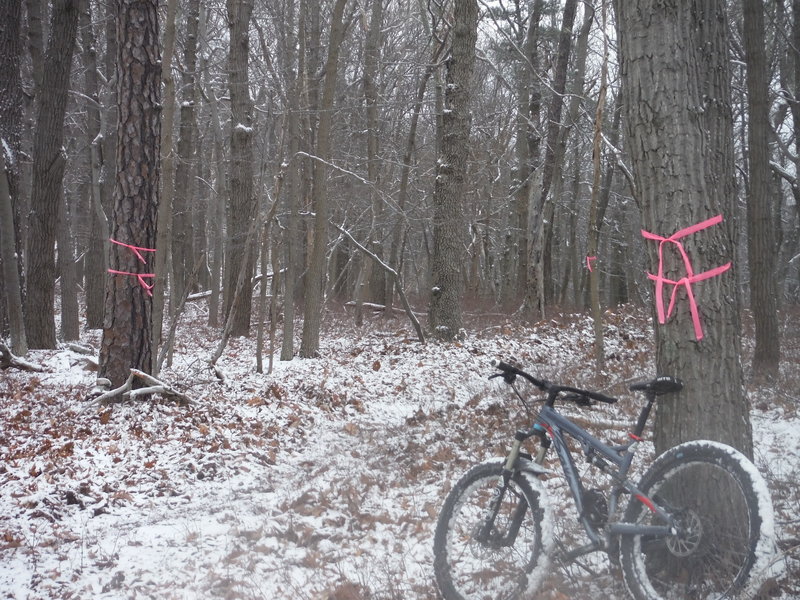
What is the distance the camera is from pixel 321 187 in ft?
35.9

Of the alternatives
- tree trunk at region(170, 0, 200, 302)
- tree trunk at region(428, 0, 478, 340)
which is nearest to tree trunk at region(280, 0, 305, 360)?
tree trunk at region(428, 0, 478, 340)

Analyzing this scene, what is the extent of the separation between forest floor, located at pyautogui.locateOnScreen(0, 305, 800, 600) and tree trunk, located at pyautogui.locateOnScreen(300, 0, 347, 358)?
123 centimetres

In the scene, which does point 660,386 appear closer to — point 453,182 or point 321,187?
point 321,187

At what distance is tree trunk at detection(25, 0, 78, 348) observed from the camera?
11.0 metres

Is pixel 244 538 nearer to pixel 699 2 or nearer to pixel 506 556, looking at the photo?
pixel 506 556

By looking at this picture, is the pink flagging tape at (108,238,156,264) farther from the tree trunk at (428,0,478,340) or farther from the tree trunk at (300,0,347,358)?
Result: the tree trunk at (428,0,478,340)

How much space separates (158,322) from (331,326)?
7.71m

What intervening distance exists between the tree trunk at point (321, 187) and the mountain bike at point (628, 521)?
25.0 feet

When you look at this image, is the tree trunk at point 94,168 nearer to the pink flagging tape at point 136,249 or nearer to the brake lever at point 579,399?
the pink flagging tape at point 136,249

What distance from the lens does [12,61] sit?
1034 centimetres

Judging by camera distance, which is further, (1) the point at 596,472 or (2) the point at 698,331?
(1) the point at 596,472

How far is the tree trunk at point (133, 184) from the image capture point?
783 cm

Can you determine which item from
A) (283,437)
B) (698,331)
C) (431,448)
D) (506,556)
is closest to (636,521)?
(506,556)

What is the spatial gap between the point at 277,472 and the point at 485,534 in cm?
307
